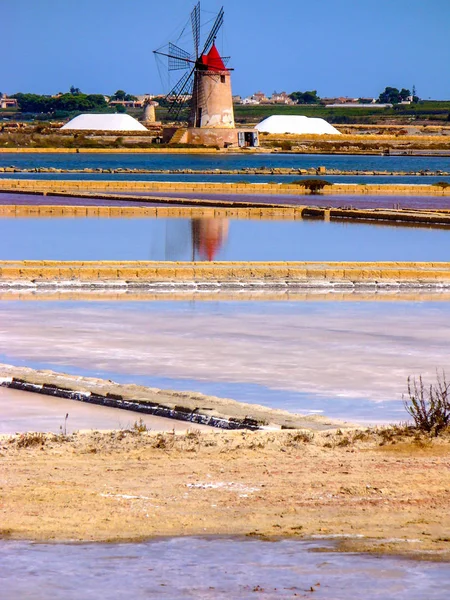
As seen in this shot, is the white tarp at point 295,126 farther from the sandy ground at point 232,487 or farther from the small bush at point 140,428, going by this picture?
the sandy ground at point 232,487

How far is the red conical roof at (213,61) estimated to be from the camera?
51.8m

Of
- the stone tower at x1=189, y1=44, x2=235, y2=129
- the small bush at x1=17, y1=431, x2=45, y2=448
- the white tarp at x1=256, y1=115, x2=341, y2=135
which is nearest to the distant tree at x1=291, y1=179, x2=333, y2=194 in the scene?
the small bush at x1=17, y1=431, x2=45, y2=448

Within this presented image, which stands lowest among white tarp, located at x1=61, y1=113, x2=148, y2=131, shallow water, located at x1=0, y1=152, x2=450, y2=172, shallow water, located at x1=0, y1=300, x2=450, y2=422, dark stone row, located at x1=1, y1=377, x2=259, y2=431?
dark stone row, located at x1=1, y1=377, x2=259, y2=431

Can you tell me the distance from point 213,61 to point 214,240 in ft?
130

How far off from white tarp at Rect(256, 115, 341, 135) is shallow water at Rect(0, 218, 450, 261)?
54514 mm

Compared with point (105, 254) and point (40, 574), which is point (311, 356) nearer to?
point (40, 574)

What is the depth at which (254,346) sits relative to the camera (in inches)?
274

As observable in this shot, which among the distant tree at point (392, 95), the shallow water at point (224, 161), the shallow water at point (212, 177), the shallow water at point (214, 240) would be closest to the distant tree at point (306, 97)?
the distant tree at point (392, 95)

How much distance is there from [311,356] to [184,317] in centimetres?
164

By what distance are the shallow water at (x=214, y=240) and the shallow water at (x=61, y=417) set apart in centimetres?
602

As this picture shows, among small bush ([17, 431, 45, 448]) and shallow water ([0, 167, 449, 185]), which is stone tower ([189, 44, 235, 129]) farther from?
small bush ([17, 431, 45, 448])

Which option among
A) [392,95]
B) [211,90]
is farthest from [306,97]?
[211,90]

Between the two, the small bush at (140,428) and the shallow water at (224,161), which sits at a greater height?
the shallow water at (224,161)

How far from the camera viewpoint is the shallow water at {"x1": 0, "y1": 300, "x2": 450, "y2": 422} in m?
5.80
